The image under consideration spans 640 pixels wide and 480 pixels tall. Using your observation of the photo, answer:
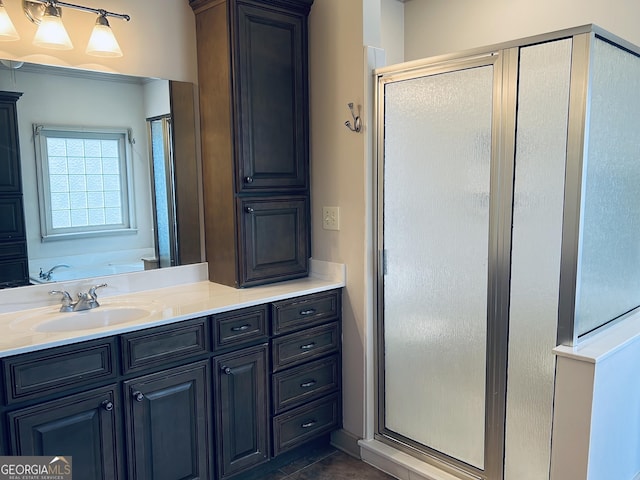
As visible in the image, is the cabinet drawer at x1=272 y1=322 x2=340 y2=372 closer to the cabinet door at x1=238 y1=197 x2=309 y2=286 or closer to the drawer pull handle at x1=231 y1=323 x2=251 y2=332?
the drawer pull handle at x1=231 y1=323 x2=251 y2=332

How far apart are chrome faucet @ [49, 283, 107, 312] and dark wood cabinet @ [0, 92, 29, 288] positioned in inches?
6.8

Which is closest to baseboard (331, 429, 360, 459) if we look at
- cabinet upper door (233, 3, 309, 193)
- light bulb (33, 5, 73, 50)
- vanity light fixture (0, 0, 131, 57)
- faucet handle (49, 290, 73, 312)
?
cabinet upper door (233, 3, 309, 193)

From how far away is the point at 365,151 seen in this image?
7.98 ft

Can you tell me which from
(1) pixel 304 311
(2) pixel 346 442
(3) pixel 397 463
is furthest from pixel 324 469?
(1) pixel 304 311

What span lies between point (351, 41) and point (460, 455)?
75.8 inches

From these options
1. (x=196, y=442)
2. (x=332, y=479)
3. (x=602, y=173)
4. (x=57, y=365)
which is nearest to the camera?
(x=57, y=365)

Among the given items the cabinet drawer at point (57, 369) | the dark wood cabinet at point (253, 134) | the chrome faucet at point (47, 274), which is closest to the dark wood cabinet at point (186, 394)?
the cabinet drawer at point (57, 369)

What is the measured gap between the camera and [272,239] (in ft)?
8.41

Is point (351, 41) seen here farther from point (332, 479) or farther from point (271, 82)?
point (332, 479)

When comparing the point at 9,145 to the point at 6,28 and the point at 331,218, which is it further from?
the point at 331,218

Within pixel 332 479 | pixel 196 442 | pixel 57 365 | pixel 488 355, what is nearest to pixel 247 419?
pixel 196 442

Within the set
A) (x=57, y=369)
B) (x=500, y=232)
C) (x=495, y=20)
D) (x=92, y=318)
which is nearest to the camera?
(x=57, y=369)

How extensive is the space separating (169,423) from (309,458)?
2.89 ft

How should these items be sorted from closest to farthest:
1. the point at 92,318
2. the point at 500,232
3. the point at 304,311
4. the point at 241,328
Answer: the point at 500,232
the point at 92,318
the point at 241,328
the point at 304,311
